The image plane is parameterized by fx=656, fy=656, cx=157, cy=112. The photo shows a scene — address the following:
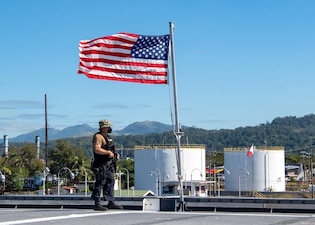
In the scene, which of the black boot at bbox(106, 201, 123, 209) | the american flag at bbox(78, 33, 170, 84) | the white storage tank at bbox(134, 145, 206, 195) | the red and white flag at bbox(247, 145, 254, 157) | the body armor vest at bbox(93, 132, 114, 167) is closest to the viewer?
the body armor vest at bbox(93, 132, 114, 167)

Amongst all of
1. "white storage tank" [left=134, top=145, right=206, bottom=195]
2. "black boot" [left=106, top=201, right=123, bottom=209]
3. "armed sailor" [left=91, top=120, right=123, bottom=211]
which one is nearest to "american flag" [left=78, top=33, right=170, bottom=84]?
"armed sailor" [left=91, top=120, right=123, bottom=211]

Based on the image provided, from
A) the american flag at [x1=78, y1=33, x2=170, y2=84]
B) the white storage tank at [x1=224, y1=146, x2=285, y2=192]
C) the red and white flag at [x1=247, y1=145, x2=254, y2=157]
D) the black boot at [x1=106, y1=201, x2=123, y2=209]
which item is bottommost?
the white storage tank at [x1=224, y1=146, x2=285, y2=192]

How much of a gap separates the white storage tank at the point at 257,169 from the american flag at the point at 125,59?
80607 mm

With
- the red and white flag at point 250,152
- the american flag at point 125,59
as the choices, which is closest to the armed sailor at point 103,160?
the american flag at point 125,59

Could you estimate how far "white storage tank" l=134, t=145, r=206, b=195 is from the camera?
86.0 m

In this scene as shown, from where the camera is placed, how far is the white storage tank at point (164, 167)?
8600cm

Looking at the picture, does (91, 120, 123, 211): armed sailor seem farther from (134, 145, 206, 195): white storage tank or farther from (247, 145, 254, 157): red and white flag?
(247, 145, 254, 157): red and white flag

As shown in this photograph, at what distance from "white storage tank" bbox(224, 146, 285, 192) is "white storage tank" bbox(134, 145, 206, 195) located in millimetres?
6584

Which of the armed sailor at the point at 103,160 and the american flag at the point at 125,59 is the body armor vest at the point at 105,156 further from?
the american flag at the point at 125,59

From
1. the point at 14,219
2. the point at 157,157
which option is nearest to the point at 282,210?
the point at 14,219

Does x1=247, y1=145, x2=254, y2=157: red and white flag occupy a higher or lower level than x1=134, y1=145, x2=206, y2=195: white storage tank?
higher

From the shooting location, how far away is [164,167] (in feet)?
287

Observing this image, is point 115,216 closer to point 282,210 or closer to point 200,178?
point 282,210

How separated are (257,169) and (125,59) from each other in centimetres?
8250
